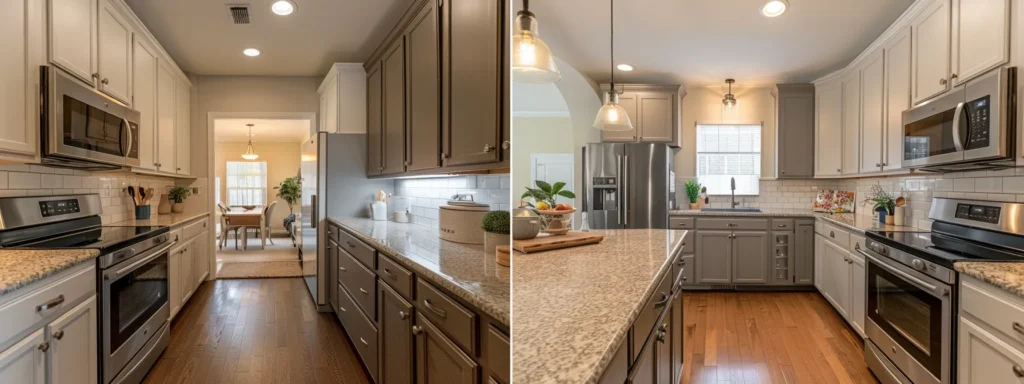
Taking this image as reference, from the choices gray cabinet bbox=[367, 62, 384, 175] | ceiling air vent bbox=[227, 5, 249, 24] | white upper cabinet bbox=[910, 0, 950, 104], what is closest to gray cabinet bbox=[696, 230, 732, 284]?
white upper cabinet bbox=[910, 0, 950, 104]

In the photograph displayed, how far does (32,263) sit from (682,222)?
144 inches

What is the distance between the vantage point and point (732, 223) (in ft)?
12.8

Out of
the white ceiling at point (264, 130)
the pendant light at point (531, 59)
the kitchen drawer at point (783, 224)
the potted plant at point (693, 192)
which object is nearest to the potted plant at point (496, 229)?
the pendant light at point (531, 59)

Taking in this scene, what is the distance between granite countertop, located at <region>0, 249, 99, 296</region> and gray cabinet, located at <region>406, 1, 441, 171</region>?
116 cm

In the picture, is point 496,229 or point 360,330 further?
point 360,330

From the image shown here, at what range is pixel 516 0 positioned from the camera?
1449 mm

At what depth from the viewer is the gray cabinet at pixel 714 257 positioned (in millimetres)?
3930

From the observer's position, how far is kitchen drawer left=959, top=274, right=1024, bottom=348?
4.44ft

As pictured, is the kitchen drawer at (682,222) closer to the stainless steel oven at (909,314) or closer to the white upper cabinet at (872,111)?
the white upper cabinet at (872,111)

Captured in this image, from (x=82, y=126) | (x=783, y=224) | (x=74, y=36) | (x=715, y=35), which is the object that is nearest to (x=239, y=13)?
(x=74, y=36)

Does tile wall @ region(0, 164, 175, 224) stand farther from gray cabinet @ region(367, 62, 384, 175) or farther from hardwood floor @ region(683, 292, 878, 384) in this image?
hardwood floor @ region(683, 292, 878, 384)

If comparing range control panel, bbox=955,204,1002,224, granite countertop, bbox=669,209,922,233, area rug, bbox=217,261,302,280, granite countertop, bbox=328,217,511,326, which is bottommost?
area rug, bbox=217,261,302,280

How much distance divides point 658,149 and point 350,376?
2.70 metres

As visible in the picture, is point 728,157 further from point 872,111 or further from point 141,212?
point 141,212
